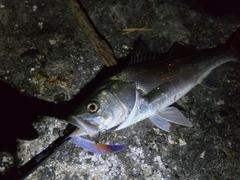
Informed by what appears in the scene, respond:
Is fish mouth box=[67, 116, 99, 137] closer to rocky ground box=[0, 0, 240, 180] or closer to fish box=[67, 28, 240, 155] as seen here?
fish box=[67, 28, 240, 155]

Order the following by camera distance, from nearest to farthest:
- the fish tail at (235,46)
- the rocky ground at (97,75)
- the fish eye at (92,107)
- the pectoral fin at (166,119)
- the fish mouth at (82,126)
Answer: the fish mouth at (82,126) < the fish eye at (92,107) < the rocky ground at (97,75) < the pectoral fin at (166,119) < the fish tail at (235,46)

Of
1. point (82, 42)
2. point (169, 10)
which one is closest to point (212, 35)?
point (169, 10)

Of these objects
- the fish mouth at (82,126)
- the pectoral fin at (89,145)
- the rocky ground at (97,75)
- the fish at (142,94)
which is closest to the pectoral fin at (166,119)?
the fish at (142,94)

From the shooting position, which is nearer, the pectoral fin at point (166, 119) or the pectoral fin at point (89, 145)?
the pectoral fin at point (89, 145)

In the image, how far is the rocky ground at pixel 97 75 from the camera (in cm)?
297

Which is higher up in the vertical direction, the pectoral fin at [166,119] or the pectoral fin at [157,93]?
the pectoral fin at [157,93]

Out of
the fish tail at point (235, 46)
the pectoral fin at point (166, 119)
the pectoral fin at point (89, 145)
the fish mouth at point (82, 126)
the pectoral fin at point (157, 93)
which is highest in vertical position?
the fish mouth at point (82, 126)

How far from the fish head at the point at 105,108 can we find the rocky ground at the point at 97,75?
0.56m

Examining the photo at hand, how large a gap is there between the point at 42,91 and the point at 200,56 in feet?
7.76

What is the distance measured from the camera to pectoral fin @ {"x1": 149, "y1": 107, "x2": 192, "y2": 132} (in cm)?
313

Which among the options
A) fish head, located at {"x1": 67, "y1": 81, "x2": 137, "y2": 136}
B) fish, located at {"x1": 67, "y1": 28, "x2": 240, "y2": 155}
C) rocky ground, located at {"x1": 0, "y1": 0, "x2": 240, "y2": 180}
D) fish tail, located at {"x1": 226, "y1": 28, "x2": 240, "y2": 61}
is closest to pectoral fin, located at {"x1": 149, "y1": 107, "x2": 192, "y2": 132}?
fish, located at {"x1": 67, "y1": 28, "x2": 240, "y2": 155}

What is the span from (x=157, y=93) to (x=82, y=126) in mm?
1090

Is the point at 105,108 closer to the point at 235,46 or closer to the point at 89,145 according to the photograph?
the point at 89,145

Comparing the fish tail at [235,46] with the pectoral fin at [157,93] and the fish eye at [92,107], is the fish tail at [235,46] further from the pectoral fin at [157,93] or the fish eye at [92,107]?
the fish eye at [92,107]
